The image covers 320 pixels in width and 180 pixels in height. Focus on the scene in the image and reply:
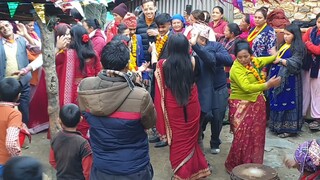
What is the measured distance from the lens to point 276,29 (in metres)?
7.45

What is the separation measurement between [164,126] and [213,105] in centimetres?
89

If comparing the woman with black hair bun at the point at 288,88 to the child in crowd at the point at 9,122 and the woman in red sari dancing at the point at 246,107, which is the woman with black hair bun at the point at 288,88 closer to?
the woman in red sari dancing at the point at 246,107

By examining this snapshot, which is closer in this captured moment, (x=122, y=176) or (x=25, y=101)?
(x=122, y=176)

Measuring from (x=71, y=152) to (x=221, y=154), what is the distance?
9.23 ft

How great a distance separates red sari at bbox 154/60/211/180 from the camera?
15.6ft

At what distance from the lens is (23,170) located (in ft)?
7.63

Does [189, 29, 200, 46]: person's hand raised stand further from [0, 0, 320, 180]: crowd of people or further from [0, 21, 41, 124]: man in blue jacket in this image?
[0, 21, 41, 124]: man in blue jacket

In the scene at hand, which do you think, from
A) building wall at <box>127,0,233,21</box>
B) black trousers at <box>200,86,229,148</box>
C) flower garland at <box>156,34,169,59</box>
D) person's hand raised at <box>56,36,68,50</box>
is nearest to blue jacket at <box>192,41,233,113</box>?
black trousers at <box>200,86,229,148</box>

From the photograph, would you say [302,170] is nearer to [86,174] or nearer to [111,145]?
[111,145]

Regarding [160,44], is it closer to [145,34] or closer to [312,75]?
[145,34]

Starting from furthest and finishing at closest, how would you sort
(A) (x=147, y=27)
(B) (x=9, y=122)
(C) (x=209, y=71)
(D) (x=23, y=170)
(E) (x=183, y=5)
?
(E) (x=183, y=5), (A) (x=147, y=27), (C) (x=209, y=71), (B) (x=9, y=122), (D) (x=23, y=170)

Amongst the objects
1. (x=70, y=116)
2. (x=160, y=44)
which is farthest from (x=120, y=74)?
(x=160, y=44)

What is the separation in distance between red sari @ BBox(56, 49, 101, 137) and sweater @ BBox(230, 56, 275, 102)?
5.72ft

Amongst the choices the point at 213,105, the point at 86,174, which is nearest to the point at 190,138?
the point at 213,105
